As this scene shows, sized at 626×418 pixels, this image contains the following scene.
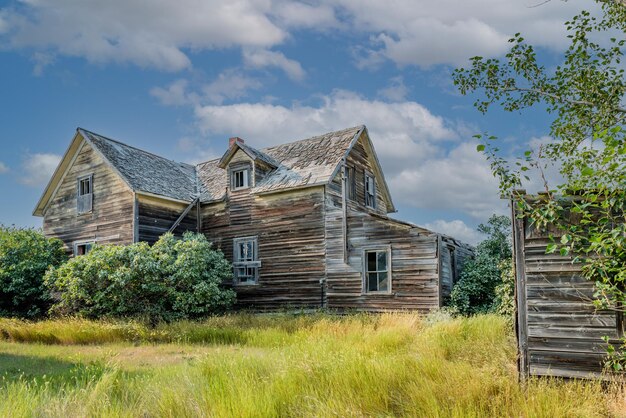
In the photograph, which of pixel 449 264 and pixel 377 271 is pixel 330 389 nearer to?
pixel 377 271

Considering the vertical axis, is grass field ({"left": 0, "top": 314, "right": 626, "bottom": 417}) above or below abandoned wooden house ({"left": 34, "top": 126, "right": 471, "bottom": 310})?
below

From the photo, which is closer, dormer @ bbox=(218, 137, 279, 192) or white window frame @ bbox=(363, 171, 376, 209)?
dormer @ bbox=(218, 137, 279, 192)

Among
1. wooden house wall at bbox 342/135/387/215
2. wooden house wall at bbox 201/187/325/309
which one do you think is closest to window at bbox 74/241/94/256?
wooden house wall at bbox 201/187/325/309

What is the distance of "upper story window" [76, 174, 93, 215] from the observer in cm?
2427

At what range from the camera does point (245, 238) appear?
74.6ft

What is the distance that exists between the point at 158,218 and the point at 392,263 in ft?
36.3

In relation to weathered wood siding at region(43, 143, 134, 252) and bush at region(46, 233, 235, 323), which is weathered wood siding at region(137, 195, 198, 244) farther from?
bush at region(46, 233, 235, 323)

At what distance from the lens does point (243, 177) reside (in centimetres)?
2338

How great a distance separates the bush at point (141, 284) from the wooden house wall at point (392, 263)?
5.01 meters

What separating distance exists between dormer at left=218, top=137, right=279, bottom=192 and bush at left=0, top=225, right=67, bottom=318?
929 centimetres

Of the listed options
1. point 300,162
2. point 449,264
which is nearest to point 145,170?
point 300,162

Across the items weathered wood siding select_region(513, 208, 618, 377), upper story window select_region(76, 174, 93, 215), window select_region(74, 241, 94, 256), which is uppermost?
upper story window select_region(76, 174, 93, 215)

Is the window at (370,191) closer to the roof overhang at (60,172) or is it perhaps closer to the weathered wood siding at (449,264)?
the weathered wood siding at (449,264)

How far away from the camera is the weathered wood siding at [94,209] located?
22656 mm
